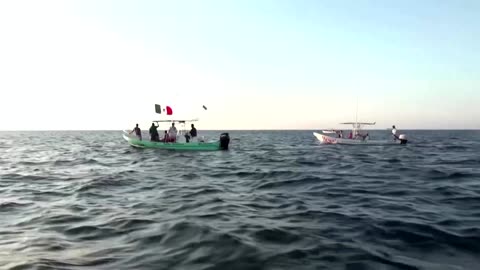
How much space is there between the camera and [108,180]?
54.4 feet

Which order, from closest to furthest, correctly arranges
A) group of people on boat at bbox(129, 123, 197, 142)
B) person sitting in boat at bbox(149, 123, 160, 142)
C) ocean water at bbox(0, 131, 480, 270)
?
ocean water at bbox(0, 131, 480, 270), group of people on boat at bbox(129, 123, 197, 142), person sitting in boat at bbox(149, 123, 160, 142)

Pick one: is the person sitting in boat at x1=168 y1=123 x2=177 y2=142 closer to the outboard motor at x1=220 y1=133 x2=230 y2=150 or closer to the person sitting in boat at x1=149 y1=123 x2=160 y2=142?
the person sitting in boat at x1=149 y1=123 x2=160 y2=142

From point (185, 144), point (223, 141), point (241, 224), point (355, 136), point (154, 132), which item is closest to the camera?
point (241, 224)

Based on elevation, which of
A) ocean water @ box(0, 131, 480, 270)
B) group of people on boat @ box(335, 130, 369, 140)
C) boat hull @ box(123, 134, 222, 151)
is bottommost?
ocean water @ box(0, 131, 480, 270)

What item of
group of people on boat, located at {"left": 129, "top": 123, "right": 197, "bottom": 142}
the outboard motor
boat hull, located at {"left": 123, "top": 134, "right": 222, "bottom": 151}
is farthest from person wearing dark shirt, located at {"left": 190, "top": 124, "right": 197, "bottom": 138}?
the outboard motor

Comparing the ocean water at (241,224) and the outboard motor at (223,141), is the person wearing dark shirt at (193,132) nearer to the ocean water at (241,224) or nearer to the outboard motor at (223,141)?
the outboard motor at (223,141)

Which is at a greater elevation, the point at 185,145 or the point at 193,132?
the point at 193,132

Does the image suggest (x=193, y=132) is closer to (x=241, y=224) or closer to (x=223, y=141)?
(x=223, y=141)

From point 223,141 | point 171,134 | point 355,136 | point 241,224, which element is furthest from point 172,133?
point 241,224

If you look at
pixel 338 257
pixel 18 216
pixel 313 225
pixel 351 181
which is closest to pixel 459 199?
pixel 351 181

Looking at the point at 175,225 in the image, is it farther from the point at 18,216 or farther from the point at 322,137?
the point at 322,137

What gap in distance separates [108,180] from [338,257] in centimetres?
1255

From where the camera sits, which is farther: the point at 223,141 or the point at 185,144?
the point at 223,141

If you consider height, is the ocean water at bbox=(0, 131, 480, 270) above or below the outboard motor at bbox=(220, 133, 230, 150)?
below
